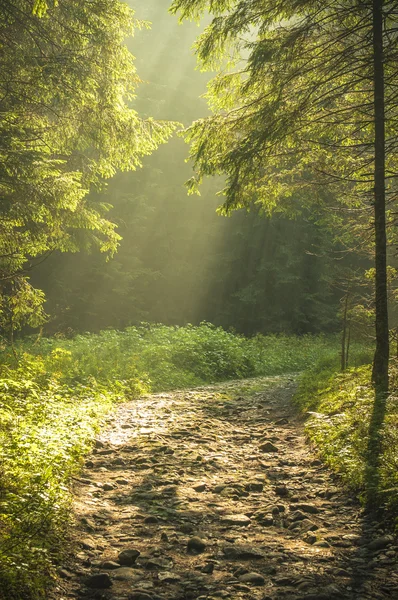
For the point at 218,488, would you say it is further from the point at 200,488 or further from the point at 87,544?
the point at 87,544

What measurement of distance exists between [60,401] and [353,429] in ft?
15.0

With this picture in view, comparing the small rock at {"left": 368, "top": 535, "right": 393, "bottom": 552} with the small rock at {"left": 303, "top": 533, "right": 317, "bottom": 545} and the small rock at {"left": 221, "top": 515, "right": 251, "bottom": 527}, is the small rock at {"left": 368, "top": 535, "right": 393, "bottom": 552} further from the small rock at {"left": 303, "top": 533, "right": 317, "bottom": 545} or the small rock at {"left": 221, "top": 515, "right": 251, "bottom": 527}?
the small rock at {"left": 221, "top": 515, "right": 251, "bottom": 527}

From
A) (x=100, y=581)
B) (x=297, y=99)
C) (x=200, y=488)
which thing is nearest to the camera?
(x=100, y=581)

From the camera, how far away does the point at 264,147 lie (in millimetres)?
9414

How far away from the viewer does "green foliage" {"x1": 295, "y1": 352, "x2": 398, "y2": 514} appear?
5027 mm

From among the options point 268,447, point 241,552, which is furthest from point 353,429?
point 241,552

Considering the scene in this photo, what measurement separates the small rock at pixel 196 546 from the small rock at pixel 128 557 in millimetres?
457

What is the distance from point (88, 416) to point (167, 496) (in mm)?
2989

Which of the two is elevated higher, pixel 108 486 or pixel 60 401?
pixel 60 401

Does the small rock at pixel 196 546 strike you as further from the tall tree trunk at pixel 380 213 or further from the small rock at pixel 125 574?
the tall tree trunk at pixel 380 213

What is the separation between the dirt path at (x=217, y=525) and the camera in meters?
3.54

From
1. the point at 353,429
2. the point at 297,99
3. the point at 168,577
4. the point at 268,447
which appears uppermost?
the point at 297,99

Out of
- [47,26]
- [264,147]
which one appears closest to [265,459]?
[264,147]

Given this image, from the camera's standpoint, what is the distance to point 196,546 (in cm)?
421
